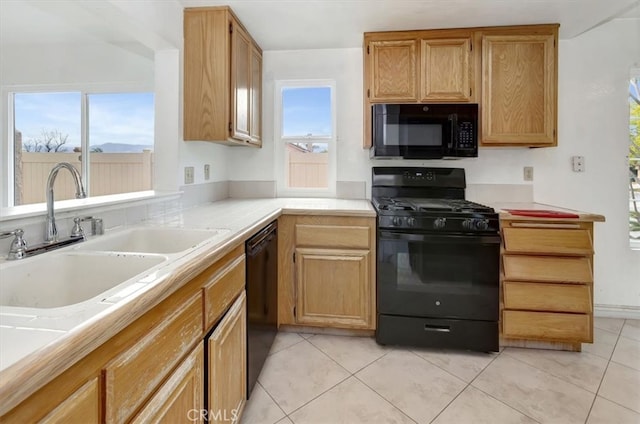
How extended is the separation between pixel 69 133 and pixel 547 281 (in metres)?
4.14

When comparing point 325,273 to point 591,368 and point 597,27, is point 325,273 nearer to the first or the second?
point 591,368

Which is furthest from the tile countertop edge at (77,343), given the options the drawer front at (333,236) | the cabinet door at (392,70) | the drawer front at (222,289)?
the cabinet door at (392,70)

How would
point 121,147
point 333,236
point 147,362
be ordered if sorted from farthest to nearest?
point 121,147 < point 333,236 < point 147,362

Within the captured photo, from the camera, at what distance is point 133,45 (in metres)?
2.63

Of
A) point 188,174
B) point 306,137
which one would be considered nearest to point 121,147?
point 188,174

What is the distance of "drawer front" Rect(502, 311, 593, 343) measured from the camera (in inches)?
76.5

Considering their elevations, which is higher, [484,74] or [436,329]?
[484,74]

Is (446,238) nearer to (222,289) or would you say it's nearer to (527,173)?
(527,173)

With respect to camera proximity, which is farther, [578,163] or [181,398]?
[578,163]

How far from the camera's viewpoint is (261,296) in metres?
1.71

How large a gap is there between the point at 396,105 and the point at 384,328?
59.8 inches

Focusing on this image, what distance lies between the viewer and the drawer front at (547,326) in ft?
6.38

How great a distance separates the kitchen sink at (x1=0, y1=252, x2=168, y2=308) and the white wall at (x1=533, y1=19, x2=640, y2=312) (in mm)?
2962

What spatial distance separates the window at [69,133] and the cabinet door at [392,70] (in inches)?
84.7
